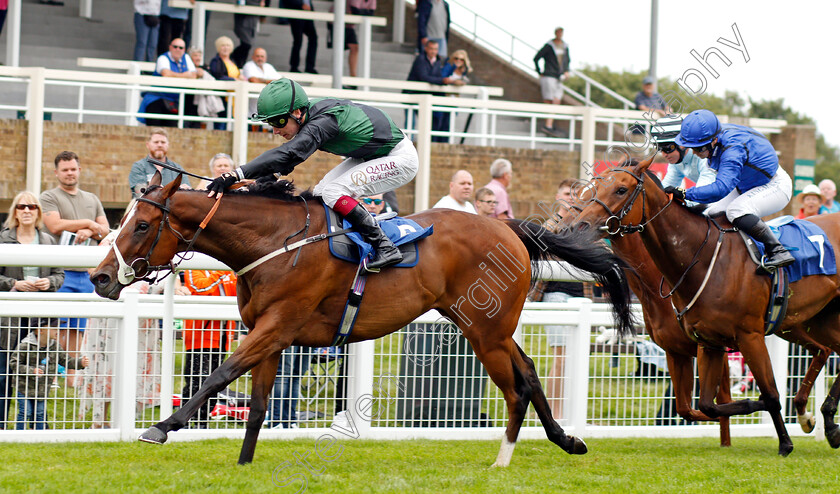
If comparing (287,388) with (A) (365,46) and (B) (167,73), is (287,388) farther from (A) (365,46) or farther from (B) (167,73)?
(A) (365,46)

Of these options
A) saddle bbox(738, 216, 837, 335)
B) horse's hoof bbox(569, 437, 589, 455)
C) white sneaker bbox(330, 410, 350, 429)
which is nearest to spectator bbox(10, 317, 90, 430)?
white sneaker bbox(330, 410, 350, 429)

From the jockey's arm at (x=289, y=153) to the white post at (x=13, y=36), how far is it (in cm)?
936

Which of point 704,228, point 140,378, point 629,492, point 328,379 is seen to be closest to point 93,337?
point 140,378

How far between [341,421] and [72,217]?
2.75 meters

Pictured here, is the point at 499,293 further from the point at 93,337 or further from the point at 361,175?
the point at 93,337

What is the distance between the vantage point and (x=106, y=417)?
604 cm

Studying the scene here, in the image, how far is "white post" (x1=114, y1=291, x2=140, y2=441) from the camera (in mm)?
5820

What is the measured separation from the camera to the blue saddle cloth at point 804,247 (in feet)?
20.5

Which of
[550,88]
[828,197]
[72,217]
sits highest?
[550,88]

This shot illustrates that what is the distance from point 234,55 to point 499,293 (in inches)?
385

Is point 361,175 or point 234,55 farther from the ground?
point 234,55

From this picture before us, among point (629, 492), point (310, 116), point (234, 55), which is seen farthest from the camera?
point (234, 55)

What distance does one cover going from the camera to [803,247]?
20.6ft

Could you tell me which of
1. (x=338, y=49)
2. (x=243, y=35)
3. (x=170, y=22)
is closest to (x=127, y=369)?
(x=338, y=49)
